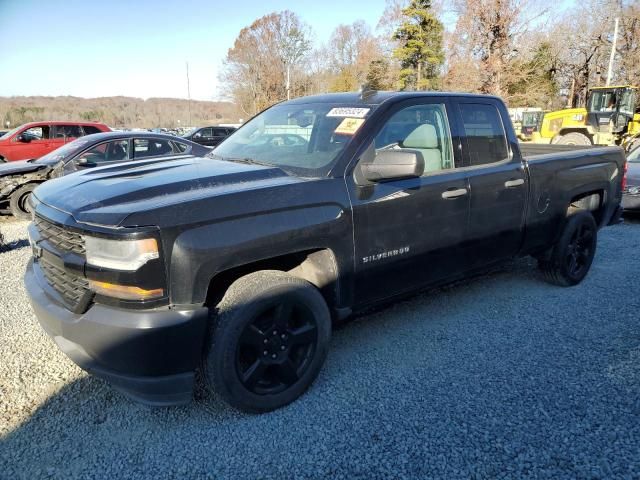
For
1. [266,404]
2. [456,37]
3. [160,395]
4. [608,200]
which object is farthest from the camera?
[456,37]

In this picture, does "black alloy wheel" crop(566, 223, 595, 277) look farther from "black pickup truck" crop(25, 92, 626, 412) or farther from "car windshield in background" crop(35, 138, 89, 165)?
"car windshield in background" crop(35, 138, 89, 165)

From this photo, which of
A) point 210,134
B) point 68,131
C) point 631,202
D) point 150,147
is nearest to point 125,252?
point 150,147

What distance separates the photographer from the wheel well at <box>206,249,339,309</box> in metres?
2.65

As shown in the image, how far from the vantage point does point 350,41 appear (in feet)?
169

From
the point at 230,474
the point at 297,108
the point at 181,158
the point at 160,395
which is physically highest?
the point at 297,108

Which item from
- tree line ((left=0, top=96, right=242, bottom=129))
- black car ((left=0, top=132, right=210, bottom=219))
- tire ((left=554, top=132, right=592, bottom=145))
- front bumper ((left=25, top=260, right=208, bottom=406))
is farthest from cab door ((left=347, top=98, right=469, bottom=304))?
tree line ((left=0, top=96, right=242, bottom=129))

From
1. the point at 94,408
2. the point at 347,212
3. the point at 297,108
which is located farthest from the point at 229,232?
the point at 297,108

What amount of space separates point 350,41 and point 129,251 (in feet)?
179

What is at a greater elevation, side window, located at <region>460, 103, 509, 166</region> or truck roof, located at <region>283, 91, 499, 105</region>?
truck roof, located at <region>283, 91, 499, 105</region>

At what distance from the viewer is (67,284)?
2.51 metres

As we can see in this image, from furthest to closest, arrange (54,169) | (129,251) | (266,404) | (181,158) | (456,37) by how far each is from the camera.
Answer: (456,37) → (54,169) → (181,158) → (266,404) → (129,251)

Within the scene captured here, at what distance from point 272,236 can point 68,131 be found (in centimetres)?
1295

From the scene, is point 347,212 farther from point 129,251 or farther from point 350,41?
point 350,41

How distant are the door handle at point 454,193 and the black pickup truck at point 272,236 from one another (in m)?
0.01
